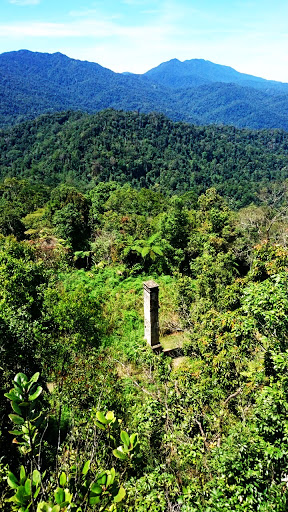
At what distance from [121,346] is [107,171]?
66.1m

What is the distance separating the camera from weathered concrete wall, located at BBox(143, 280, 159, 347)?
8.54 meters

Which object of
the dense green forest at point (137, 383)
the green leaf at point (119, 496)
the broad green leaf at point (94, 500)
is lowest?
the dense green forest at point (137, 383)

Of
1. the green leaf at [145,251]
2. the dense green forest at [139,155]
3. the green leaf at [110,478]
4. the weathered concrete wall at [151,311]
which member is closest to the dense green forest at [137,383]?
the green leaf at [110,478]

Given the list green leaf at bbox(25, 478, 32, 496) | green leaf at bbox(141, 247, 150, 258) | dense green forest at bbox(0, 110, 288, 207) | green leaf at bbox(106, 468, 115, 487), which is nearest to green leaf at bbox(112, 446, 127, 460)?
green leaf at bbox(106, 468, 115, 487)

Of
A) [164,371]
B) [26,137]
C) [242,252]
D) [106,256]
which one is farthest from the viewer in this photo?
[26,137]

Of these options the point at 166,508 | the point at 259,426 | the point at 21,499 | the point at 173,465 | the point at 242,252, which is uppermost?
the point at 21,499

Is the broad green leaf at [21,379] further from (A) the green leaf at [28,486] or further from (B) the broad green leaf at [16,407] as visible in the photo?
(A) the green leaf at [28,486]

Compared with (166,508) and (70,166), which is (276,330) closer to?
(166,508)

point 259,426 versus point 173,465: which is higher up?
point 259,426

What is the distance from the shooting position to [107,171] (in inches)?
2813

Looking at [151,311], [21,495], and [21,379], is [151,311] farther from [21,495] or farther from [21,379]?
[21,495]

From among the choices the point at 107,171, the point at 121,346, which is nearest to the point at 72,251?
the point at 121,346

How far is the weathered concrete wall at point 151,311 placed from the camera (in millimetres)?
8539

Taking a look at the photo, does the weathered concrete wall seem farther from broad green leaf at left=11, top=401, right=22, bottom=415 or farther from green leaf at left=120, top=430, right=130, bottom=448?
broad green leaf at left=11, top=401, right=22, bottom=415
